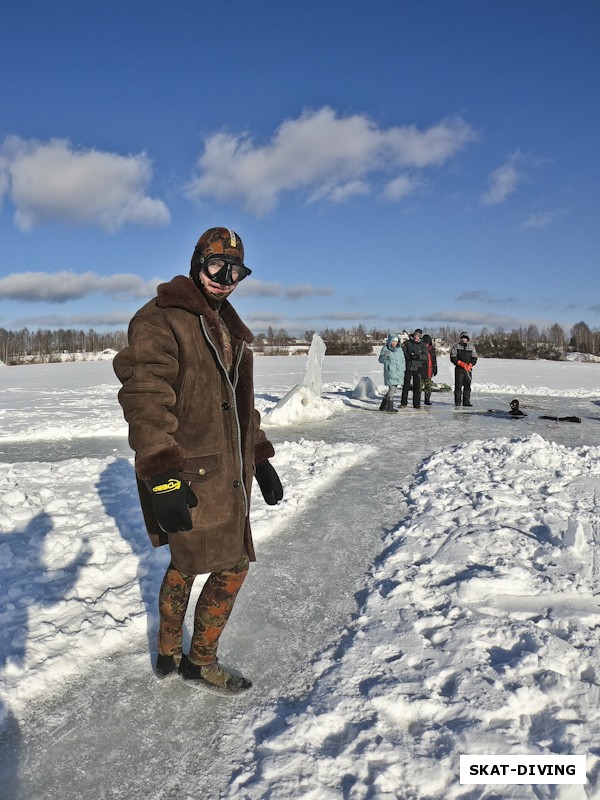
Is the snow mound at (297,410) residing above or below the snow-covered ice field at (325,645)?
above

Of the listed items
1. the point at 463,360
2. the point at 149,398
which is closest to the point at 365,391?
the point at 463,360

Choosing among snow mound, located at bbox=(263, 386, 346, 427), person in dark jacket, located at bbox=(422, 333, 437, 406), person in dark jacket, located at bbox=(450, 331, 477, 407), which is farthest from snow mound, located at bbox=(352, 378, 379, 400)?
snow mound, located at bbox=(263, 386, 346, 427)

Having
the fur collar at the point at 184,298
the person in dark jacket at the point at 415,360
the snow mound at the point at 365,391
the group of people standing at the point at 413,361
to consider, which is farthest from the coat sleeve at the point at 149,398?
the snow mound at the point at 365,391

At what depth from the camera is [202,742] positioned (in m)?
2.25

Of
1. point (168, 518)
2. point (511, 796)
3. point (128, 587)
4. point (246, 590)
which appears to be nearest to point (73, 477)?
point (128, 587)

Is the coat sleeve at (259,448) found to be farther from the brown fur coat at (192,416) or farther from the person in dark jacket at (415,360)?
the person in dark jacket at (415,360)

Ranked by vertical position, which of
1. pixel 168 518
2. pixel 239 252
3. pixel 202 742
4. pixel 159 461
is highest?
pixel 239 252

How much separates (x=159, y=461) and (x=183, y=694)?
1.26 m

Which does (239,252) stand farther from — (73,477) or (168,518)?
(73,477)

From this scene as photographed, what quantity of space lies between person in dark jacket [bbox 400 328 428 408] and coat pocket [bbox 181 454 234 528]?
1071cm

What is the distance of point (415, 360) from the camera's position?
1280cm

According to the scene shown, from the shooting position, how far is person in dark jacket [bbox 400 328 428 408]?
12594 mm

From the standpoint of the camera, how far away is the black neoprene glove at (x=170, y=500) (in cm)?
208

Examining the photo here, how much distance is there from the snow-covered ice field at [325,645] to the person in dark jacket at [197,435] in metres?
0.35
